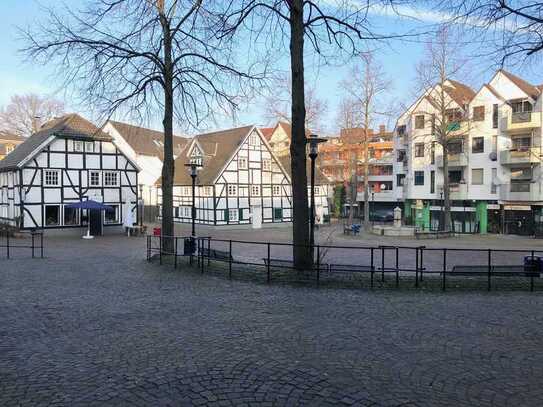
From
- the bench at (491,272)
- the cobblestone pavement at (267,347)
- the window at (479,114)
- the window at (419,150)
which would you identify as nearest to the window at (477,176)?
the window at (479,114)

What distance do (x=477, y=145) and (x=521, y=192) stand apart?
610cm

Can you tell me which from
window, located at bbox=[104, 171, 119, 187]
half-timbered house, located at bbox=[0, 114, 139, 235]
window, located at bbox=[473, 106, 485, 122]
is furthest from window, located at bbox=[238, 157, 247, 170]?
window, located at bbox=[473, 106, 485, 122]

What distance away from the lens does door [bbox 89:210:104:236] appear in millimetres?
34750

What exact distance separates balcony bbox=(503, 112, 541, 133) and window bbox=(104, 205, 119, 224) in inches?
1309

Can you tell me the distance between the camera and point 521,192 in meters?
39.1

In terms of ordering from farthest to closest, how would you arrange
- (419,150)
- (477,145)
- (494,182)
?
1. (419,150)
2. (477,145)
3. (494,182)

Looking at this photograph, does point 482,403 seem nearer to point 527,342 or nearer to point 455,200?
point 527,342

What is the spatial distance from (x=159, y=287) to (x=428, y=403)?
795cm

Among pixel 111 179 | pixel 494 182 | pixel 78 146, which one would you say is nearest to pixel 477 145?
pixel 494 182

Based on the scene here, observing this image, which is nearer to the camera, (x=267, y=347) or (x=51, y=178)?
(x=267, y=347)

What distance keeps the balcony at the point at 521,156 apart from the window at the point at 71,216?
35129 millimetres

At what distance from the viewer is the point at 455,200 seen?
145ft

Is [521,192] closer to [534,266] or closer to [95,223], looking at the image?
[534,266]

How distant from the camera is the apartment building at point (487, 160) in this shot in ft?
128
